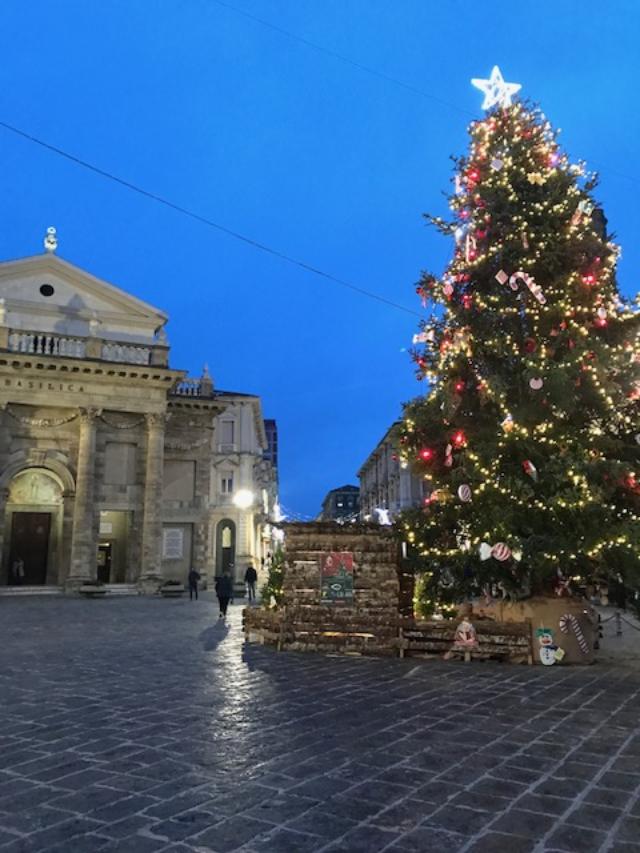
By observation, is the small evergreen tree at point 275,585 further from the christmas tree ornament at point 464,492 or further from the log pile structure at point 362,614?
the christmas tree ornament at point 464,492

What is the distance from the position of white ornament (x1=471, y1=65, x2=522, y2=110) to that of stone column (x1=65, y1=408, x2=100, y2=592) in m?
22.7

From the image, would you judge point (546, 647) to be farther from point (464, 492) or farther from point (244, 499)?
point (244, 499)

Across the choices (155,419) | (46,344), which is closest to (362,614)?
(155,419)

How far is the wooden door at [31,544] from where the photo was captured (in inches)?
1175

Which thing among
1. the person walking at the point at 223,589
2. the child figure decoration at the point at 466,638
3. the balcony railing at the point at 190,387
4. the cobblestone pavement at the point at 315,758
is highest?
the balcony railing at the point at 190,387

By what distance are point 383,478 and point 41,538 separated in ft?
151

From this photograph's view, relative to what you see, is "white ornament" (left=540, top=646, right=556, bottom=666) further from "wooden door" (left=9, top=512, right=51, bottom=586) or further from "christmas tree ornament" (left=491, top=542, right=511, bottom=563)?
"wooden door" (left=9, top=512, right=51, bottom=586)

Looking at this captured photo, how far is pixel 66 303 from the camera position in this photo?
108 feet

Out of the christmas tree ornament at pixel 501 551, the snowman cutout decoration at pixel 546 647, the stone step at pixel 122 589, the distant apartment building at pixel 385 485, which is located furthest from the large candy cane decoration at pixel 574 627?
the distant apartment building at pixel 385 485

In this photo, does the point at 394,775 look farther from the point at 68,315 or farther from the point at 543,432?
the point at 68,315

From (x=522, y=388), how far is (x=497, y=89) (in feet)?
21.8

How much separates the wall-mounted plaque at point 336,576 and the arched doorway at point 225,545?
27.9 meters

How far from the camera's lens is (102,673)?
956 cm

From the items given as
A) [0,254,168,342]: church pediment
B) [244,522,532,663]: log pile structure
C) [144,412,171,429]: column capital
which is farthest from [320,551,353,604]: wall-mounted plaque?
[0,254,168,342]: church pediment
